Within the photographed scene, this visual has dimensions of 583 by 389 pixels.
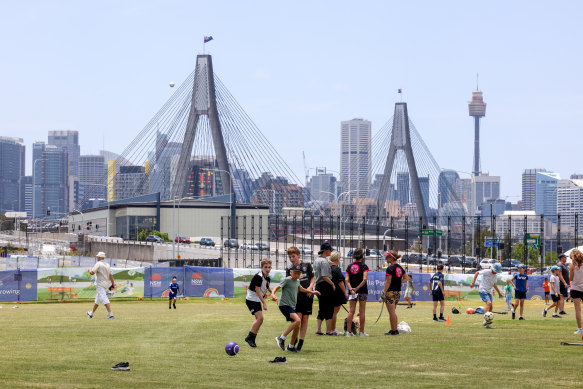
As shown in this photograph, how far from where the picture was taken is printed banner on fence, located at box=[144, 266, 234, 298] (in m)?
41.5

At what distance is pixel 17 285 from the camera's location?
128 feet

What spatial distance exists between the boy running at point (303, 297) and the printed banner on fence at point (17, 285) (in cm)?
2435

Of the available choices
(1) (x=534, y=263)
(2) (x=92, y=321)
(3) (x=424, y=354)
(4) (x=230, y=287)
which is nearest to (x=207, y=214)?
(1) (x=534, y=263)

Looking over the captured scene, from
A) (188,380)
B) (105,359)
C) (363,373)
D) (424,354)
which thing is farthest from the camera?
(424,354)

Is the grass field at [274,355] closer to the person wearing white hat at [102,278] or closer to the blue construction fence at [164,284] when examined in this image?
the person wearing white hat at [102,278]

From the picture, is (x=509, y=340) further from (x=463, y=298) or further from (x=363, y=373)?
(x=463, y=298)

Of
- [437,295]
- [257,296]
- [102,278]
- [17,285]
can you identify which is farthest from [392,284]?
[17,285]

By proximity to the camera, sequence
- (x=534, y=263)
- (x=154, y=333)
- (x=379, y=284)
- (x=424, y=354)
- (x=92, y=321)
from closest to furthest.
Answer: (x=424, y=354), (x=154, y=333), (x=92, y=321), (x=379, y=284), (x=534, y=263)

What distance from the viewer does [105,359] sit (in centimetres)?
1446

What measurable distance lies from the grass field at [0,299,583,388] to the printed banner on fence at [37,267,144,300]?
1805cm

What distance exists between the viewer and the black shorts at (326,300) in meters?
18.7

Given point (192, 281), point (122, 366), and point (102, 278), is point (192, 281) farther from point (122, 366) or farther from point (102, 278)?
point (122, 366)

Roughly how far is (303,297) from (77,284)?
86.6 feet

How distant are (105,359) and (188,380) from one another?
280cm
